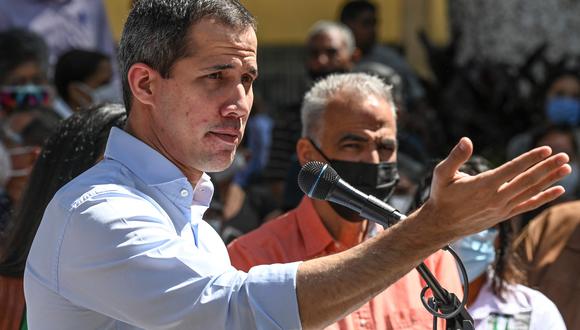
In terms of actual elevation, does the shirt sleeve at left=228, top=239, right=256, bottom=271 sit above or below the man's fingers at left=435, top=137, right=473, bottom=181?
below

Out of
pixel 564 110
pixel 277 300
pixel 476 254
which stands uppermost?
pixel 277 300

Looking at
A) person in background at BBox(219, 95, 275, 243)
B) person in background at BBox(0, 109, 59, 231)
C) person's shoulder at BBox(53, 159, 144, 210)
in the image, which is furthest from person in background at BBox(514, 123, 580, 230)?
person's shoulder at BBox(53, 159, 144, 210)

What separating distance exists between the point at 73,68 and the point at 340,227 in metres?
3.63

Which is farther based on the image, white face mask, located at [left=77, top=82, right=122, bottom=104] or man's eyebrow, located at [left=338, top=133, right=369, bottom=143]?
white face mask, located at [left=77, top=82, right=122, bottom=104]

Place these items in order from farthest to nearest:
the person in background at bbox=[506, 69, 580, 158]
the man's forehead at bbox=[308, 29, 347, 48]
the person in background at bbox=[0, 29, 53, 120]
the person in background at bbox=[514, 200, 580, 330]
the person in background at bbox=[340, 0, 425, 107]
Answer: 1. the person in background at bbox=[340, 0, 425, 107]
2. the person in background at bbox=[506, 69, 580, 158]
3. the man's forehead at bbox=[308, 29, 347, 48]
4. the person in background at bbox=[0, 29, 53, 120]
5. the person in background at bbox=[514, 200, 580, 330]

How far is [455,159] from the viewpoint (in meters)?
2.33

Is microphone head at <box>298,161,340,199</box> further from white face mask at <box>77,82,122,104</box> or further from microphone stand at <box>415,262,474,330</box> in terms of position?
white face mask at <box>77,82,122,104</box>

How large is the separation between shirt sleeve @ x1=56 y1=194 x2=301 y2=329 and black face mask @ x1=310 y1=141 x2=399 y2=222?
5.98ft

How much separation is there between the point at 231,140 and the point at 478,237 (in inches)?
84.6

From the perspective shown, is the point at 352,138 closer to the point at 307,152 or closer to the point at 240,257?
the point at 307,152

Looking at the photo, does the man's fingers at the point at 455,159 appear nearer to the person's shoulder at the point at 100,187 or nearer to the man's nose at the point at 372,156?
the person's shoulder at the point at 100,187

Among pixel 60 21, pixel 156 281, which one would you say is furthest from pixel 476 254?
pixel 60 21

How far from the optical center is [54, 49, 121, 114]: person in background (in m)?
7.50

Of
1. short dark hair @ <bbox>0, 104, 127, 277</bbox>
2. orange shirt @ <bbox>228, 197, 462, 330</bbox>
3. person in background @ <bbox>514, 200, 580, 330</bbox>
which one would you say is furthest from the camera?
person in background @ <bbox>514, 200, 580, 330</bbox>
